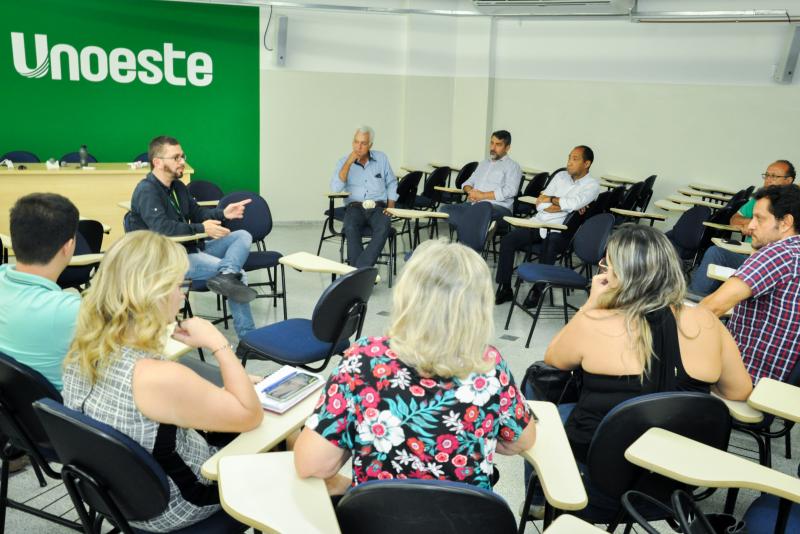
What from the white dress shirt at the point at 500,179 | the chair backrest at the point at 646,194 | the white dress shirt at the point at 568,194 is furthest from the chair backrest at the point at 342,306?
the chair backrest at the point at 646,194

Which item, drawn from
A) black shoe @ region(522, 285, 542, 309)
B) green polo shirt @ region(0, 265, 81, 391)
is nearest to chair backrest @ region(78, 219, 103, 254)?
green polo shirt @ region(0, 265, 81, 391)

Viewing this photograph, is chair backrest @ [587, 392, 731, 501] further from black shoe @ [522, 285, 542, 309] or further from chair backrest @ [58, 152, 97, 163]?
chair backrest @ [58, 152, 97, 163]

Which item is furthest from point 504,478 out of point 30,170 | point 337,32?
point 337,32

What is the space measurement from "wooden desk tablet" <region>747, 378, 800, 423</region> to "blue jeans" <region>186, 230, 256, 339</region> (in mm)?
2779

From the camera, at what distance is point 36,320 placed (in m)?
2.03

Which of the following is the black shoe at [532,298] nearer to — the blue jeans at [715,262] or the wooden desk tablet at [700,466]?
the blue jeans at [715,262]

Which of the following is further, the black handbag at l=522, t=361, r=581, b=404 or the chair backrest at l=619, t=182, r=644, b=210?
the chair backrest at l=619, t=182, r=644, b=210

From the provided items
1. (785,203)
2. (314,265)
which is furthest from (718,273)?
(314,265)

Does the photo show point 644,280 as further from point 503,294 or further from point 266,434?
point 503,294

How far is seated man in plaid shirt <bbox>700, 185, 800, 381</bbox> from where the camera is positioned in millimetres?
2689

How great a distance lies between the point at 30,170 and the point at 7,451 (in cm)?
453

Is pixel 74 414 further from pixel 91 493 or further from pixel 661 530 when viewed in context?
pixel 661 530

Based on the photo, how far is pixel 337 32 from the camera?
26.6ft

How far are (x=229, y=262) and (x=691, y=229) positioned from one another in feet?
12.3
